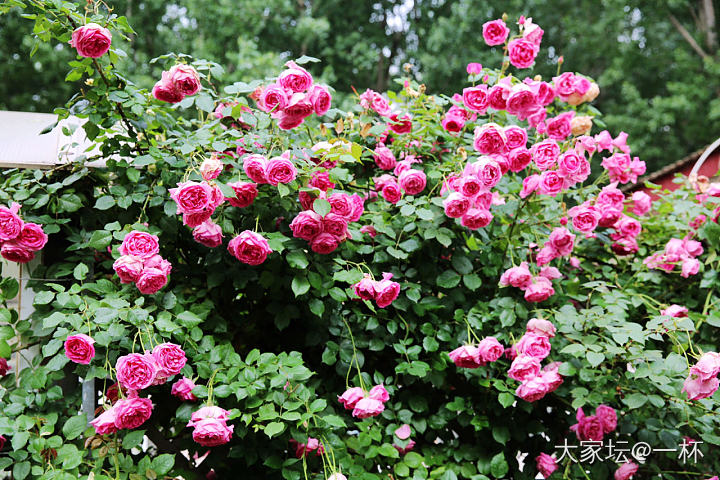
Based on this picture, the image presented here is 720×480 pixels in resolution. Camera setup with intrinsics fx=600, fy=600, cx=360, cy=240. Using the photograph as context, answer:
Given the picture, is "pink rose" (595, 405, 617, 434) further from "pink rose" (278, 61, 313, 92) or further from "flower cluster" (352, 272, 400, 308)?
"pink rose" (278, 61, 313, 92)

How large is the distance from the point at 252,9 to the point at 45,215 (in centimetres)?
759

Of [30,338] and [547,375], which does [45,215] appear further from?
[547,375]

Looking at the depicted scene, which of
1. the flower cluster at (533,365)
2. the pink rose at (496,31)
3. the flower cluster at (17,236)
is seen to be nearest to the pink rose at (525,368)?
the flower cluster at (533,365)

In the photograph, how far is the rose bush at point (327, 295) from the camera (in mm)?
1391

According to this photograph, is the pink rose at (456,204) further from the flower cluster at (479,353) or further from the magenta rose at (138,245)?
the magenta rose at (138,245)

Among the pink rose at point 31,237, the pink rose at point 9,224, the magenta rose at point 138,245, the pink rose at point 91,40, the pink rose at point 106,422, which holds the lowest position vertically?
the pink rose at point 106,422

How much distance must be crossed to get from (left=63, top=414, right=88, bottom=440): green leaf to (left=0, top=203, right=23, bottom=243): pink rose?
0.46m

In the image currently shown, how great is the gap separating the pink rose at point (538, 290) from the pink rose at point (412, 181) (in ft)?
1.40

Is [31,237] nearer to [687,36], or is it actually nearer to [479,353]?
[479,353]

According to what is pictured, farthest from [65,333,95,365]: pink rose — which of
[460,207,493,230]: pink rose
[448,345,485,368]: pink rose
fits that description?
[460,207,493,230]: pink rose

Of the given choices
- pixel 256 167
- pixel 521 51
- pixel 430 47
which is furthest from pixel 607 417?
pixel 430 47

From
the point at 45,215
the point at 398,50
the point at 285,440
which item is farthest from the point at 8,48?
the point at 285,440

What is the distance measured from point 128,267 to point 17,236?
35 cm

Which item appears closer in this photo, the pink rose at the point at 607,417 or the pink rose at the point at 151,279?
the pink rose at the point at 151,279
